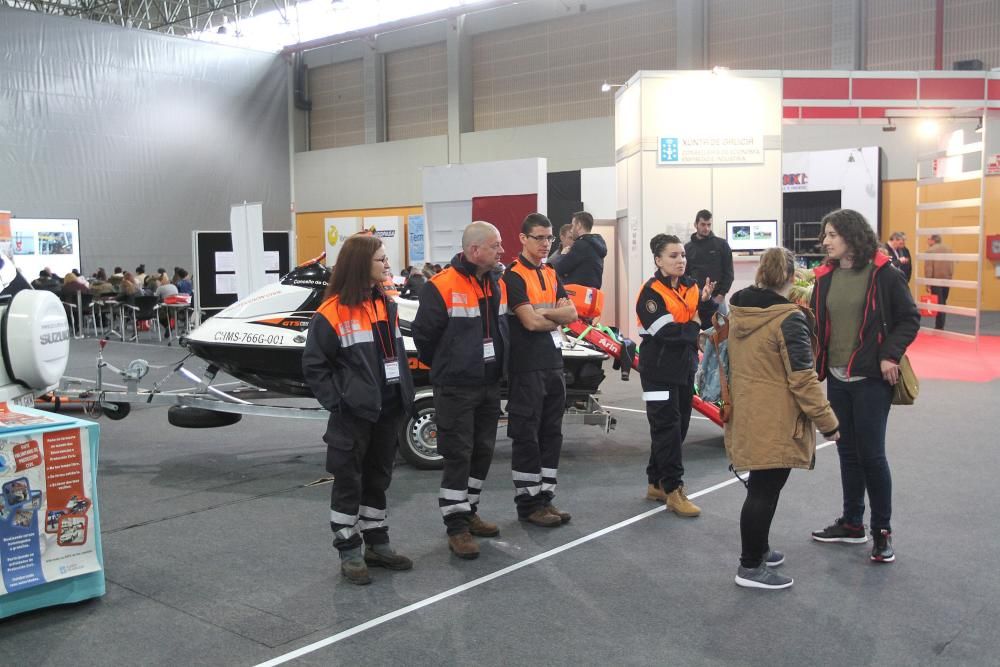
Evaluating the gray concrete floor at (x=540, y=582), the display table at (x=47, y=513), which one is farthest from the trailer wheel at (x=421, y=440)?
the display table at (x=47, y=513)

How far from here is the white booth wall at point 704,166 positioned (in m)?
10.9

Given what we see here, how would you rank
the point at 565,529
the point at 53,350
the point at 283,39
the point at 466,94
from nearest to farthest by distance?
1. the point at 53,350
2. the point at 565,529
3. the point at 466,94
4. the point at 283,39

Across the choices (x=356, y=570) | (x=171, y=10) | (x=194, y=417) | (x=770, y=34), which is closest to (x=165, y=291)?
(x=194, y=417)

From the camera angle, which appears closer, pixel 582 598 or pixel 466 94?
pixel 582 598

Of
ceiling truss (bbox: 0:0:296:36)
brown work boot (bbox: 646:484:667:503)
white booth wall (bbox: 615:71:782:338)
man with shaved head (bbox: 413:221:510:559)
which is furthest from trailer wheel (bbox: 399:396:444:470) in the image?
ceiling truss (bbox: 0:0:296:36)

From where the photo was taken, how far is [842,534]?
4.17 m

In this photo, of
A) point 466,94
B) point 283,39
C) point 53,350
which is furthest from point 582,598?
point 283,39

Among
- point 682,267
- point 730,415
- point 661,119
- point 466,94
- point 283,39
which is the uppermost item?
point 283,39

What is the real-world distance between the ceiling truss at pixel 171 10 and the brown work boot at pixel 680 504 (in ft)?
74.8

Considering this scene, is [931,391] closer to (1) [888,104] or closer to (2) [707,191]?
(2) [707,191]

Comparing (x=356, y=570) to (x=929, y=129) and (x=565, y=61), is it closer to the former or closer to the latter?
(x=929, y=129)

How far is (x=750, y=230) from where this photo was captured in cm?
1088

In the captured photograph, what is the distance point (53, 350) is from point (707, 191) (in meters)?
8.55

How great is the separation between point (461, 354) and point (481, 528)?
862 millimetres
